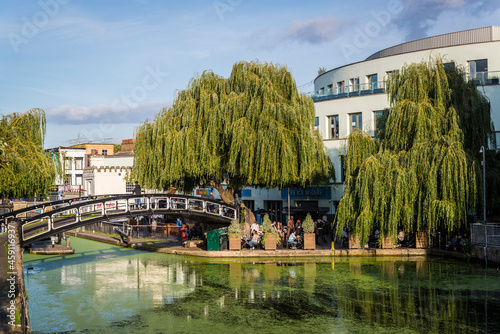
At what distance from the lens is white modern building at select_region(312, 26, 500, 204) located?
131 ft

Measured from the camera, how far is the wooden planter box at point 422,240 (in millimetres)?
30828

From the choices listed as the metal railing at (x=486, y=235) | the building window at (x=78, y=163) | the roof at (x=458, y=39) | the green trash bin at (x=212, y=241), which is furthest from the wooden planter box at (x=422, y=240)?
the building window at (x=78, y=163)

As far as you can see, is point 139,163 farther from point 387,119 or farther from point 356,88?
point 356,88

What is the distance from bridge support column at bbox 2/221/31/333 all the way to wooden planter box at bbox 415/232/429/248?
21.5m

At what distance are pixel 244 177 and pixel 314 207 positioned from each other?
40.8 ft

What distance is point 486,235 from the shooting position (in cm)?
2705

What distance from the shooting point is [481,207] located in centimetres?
2930

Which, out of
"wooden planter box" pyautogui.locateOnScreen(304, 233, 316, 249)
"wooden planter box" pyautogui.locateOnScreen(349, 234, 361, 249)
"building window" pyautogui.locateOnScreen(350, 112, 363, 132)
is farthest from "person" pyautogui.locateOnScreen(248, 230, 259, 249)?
"building window" pyautogui.locateOnScreen(350, 112, 363, 132)

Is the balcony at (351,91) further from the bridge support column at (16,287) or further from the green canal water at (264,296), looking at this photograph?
the bridge support column at (16,287)

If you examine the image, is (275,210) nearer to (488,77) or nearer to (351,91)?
(351,91)

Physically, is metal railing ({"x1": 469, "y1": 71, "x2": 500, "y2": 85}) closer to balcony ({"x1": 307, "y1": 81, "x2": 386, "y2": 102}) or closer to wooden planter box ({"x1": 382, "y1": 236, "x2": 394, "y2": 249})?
balcony ({"x1": 307, "y1": 81, "x2": 386, "y2": 102})

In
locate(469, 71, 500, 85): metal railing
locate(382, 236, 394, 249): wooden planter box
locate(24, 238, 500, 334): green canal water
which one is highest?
locate(469, 71, 500, 85): metal railing

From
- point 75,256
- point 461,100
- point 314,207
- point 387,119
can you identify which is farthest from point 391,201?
point 75,256

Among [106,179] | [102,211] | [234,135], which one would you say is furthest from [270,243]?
[106,179]
